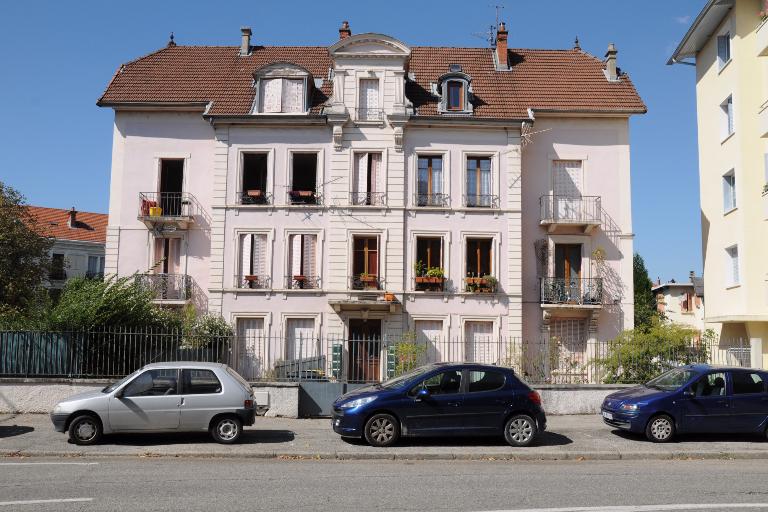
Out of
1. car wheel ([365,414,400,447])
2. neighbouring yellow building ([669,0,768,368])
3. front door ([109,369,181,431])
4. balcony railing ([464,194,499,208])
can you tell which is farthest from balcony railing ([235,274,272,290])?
neighbouring yellow building ([669,0,768,368])

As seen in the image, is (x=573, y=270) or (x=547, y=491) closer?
(x=547, y=491)

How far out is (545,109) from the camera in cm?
2631

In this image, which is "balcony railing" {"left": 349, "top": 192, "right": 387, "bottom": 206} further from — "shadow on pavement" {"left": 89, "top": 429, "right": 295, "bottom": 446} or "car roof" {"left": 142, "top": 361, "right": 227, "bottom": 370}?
"car roof" {"left": 142, "top": 361, "right": 227, "bottom": 370}

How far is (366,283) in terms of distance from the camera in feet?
82.8

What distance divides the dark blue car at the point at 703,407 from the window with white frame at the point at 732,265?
35.1ft

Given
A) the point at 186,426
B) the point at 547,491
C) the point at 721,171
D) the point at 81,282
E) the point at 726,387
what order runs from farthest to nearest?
the point at 721,171, the point at 81,282, the point at 726,387, the point at 186,426, the point at 547,491

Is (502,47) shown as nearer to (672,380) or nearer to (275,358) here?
(275,358)

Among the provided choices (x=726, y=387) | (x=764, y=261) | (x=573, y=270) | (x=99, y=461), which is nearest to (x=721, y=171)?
(x=764, y=261)

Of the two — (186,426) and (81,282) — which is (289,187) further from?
(186,426)

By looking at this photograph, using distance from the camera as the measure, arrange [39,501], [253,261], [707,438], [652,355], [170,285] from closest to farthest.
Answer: [39,501] < [707,438] < [652,355] < [253,261] < [170,285]

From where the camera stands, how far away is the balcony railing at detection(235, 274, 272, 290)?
25438 millimetres

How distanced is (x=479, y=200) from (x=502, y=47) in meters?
7.44

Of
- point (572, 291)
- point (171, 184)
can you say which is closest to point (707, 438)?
point (572, 291)

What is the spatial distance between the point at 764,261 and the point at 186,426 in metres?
18.6
